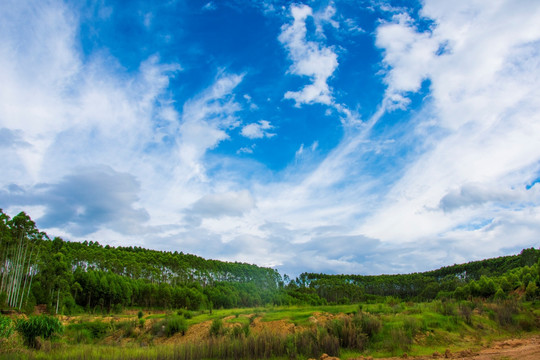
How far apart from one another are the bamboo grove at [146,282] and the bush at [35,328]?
2509 cm

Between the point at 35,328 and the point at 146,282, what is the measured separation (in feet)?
222

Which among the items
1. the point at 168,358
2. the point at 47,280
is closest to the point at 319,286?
the point at 47,280

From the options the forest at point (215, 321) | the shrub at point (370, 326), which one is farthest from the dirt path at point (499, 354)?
the shrub at point (370, 326)

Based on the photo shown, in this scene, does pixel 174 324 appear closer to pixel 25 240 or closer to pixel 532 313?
pixel 532 313

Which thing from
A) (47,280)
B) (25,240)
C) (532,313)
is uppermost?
(25,240)

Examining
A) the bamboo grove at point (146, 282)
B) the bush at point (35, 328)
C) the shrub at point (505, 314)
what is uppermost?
the bamboo grove at point (146, 282)

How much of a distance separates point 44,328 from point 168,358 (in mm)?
8357

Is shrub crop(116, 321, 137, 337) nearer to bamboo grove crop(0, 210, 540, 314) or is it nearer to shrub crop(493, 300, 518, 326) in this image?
bamboo grove crop(0, 210, 540, 314)

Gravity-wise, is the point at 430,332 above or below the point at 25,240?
below

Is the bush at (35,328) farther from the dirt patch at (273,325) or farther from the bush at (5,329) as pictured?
the dirt patch at (273,325)

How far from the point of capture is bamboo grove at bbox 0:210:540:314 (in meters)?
45.9

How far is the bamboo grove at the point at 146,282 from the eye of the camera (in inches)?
1809

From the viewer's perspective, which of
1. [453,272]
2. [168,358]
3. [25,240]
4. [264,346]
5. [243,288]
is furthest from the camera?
[453,272]

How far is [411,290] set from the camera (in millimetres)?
114625
